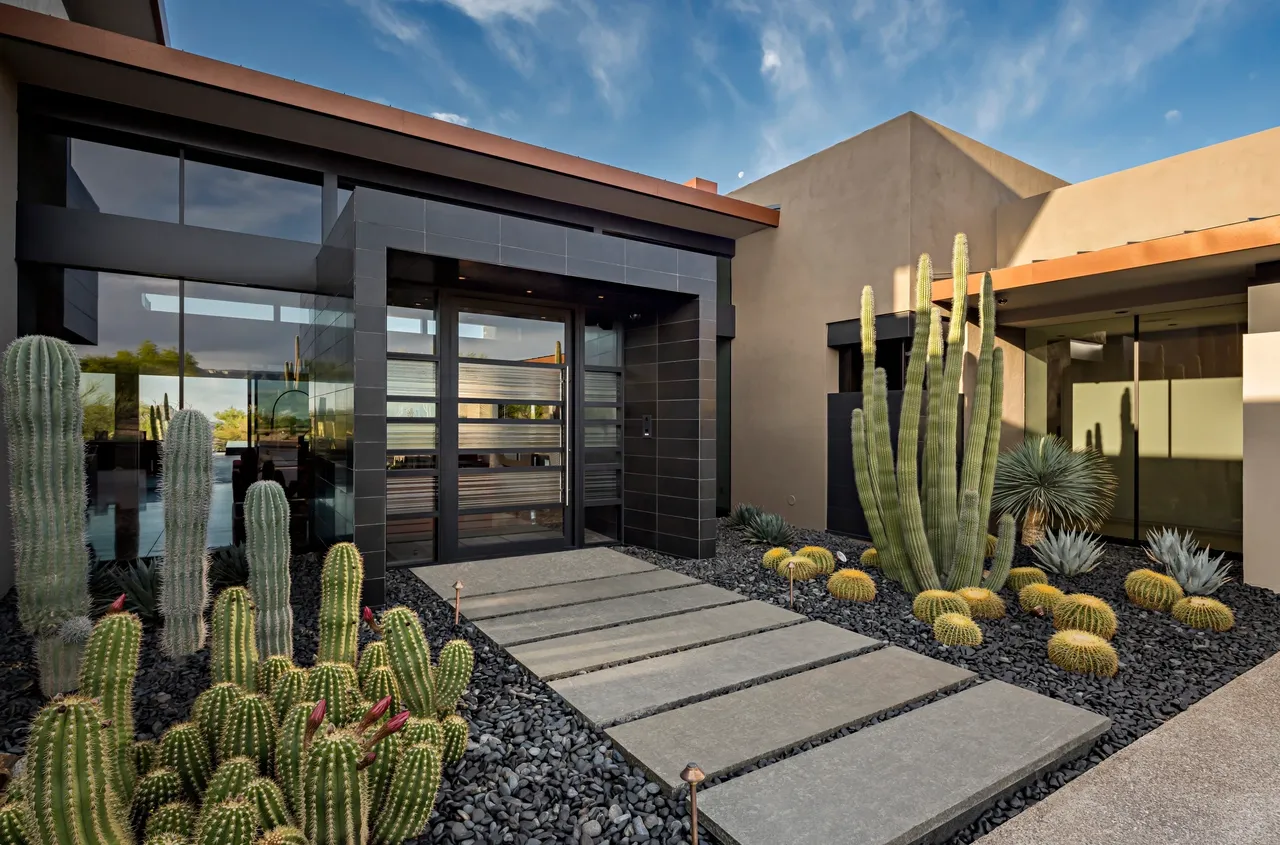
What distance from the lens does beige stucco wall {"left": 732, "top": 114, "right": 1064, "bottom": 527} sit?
769 centimetres

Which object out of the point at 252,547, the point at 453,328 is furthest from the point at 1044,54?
the point at 252,547

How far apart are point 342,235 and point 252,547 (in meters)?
2.98

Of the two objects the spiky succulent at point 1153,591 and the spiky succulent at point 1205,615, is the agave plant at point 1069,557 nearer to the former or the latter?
the spiky succulent at point 1153,591

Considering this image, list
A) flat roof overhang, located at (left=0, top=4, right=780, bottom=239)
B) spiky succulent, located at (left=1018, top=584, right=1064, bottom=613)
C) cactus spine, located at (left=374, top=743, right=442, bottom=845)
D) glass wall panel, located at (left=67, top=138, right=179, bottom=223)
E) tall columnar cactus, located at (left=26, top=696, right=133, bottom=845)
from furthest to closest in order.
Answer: glass wall panel, located at (left=67, top=138, right=179, bottom=223)
flat roof overhang, located at (left=0, top=4, right=780, bottom=239)
spiky succulent, located at (left=1018, top=584, right=1064, bottom=613)
cactus spine, located at (left=374, top=743, right=442, bottom=845)
tall columnar cactus, located at (left=26, top=696, right=133, bottom=845)

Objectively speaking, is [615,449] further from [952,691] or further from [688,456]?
[952,691]

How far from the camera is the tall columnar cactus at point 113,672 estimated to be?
A: 213 centimetres

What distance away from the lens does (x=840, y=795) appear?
2.35m

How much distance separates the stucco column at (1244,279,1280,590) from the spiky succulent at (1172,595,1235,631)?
1.59 metres

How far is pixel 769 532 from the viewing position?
286 inches

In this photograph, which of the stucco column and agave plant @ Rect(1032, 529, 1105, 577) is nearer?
the stucco column

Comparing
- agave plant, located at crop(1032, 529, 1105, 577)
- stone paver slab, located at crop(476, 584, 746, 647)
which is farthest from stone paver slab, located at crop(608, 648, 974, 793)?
agave plant, located at crop(1032, 529, 1105, 577)

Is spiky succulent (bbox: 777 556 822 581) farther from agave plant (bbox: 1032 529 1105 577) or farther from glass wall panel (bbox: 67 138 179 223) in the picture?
glass wall panel (bbox: 67 138 179 223)

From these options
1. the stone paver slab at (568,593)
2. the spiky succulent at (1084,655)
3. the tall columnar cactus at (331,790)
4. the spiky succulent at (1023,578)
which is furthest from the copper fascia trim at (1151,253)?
the tall columnar cactus at (331,790)

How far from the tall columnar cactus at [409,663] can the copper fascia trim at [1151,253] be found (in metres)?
6.54
